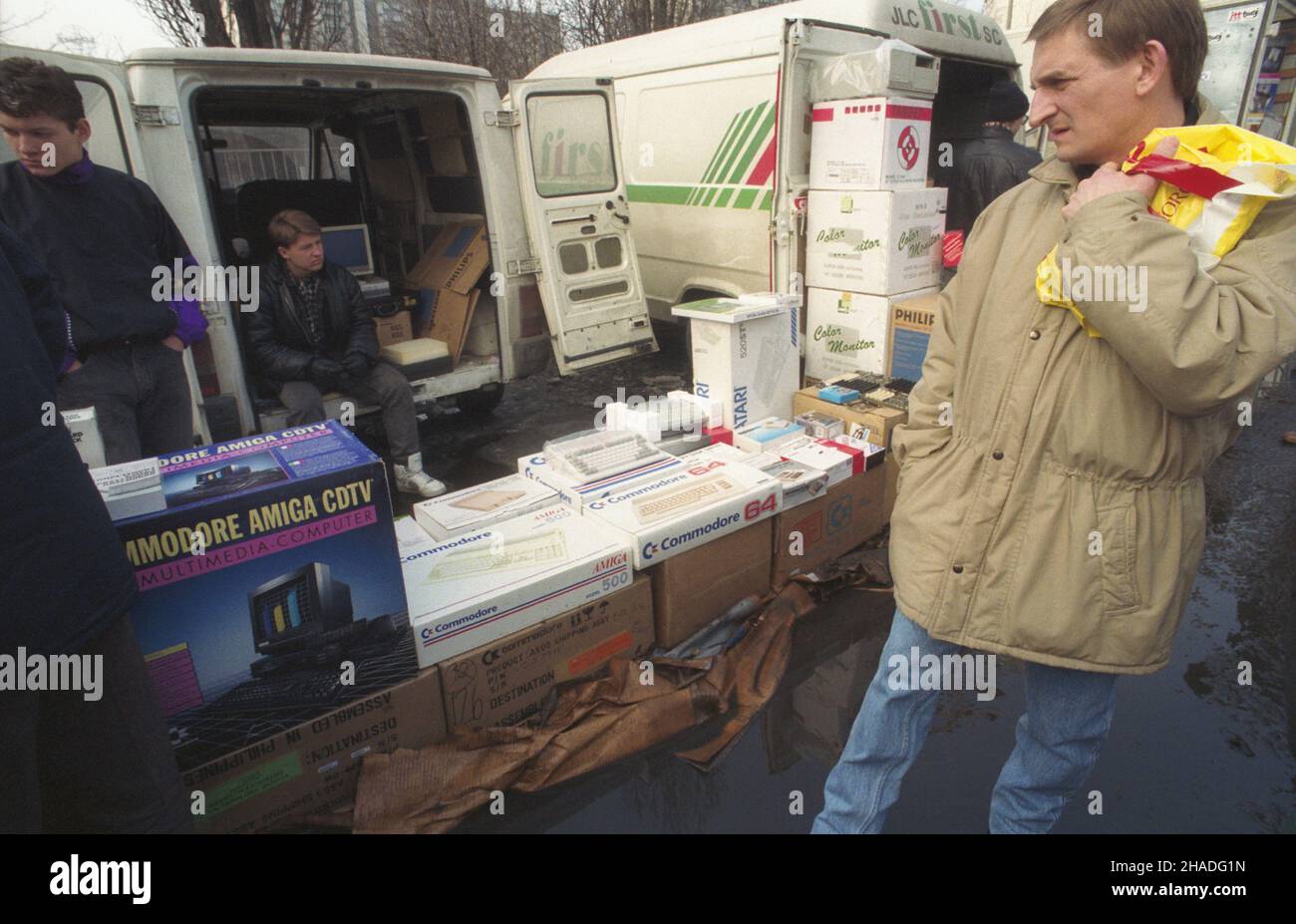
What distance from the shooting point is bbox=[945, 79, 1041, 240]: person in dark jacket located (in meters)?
4.97

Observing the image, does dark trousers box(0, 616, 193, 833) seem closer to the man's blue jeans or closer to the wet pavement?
the wet pavement

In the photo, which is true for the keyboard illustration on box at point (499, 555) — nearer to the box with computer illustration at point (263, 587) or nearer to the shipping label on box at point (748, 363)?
the box with computer illustration at point (263, 587)

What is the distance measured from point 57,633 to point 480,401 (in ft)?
14.6

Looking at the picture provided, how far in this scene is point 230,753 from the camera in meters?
2.03

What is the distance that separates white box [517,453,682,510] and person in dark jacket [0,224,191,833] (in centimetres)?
166

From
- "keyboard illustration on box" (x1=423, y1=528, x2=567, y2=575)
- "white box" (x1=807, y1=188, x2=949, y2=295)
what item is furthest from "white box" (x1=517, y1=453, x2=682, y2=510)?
"white box" (x1=807, y1=188, x2=949, y2=295)

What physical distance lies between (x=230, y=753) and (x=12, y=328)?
1.23m

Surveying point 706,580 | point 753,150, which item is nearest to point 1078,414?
point 706,580

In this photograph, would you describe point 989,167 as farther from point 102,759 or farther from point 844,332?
point 102,759

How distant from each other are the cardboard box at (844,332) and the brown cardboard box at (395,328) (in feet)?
9.52

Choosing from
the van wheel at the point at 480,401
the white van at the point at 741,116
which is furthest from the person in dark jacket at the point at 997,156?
the van wheel at the point at 480,401
